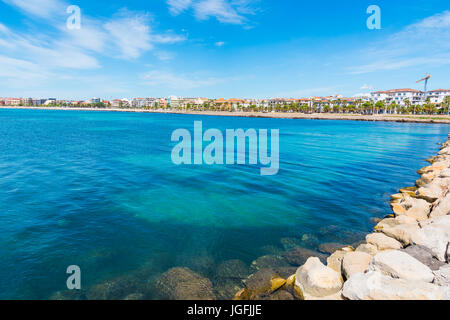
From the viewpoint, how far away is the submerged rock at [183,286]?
7.20 meters

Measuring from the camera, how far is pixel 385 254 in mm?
7176

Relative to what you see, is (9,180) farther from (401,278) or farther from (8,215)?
(401,278)

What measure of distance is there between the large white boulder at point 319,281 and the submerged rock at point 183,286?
102 inches

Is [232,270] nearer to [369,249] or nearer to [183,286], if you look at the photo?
[183,286]

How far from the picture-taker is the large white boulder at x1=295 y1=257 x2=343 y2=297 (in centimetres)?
677

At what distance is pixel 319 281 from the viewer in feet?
22.4

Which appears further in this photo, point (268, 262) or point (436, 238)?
point (268, 262)

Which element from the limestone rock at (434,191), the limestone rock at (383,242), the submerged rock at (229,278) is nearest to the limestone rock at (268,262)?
the submerged rock at (229,278)

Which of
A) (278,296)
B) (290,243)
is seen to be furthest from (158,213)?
(278,296)

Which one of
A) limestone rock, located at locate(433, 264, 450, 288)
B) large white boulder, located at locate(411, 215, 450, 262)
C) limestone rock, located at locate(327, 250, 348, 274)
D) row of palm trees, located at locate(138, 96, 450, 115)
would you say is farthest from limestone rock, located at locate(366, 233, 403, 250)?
row of palm trees, located at locate(138, 96, 450, 115)

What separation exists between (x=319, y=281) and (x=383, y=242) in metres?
3.94

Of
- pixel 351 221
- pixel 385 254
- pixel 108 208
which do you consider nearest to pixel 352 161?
pixel 351 221
